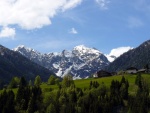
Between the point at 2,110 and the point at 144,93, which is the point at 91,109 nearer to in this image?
the point at 144,93

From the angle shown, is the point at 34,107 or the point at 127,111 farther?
the point at 34,107

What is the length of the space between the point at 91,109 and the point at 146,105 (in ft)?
93.5

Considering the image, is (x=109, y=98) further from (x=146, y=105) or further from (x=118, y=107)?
(x=146, y=105)

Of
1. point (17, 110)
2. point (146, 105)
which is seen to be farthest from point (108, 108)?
point (17, 110)

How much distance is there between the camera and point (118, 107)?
19388cm

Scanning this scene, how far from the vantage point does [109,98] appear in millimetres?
199750

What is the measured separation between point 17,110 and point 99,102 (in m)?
44.0

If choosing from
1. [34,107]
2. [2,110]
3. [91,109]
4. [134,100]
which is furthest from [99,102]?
[2,110]

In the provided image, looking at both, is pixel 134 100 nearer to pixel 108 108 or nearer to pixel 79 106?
pixel 108 108

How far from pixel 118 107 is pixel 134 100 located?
9.13 meters

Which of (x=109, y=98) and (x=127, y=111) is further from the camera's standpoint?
(x=109, y=98)

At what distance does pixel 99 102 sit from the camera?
7746 inches

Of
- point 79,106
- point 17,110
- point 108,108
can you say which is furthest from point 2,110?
point 108,108

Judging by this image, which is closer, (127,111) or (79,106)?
→ (127,111)
